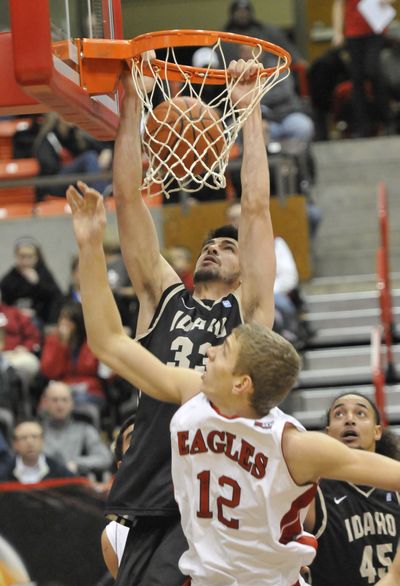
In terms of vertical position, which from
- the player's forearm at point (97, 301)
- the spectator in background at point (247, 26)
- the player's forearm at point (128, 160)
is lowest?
the player's forearm at point (97, 301)

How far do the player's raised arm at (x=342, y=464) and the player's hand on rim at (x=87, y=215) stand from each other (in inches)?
35.8

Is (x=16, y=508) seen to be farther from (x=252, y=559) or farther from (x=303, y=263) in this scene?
(x=303, y=263)

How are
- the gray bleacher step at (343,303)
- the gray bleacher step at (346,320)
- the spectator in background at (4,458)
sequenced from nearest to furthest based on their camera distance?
the spectator in background at (4,458) < the gray bleacher step at (346,320) < the gray bleacher step at (343,303)

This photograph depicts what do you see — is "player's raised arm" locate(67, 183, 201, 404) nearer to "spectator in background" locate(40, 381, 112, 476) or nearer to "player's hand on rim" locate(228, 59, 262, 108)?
"player's hand on rim" locate(228, 59, 262, 108)

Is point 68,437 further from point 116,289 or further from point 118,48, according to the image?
point 118,48

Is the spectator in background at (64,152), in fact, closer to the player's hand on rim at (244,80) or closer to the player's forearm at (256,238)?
the player's hand on rim at (244,80)

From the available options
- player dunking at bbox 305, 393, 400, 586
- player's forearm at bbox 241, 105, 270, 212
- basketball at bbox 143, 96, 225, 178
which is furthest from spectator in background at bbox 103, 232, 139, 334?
player's forearm at bbox 241, 105, 270, 212

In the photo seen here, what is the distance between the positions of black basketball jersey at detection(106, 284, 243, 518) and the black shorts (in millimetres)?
100

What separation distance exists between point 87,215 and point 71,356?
20.7 ft

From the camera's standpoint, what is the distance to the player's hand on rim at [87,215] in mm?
4160

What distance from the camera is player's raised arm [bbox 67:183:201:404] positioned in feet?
13.7

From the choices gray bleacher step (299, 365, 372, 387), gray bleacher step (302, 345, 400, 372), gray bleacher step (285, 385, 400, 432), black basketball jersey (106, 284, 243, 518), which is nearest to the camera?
black basketball jersey (106, 284, 243, 518)

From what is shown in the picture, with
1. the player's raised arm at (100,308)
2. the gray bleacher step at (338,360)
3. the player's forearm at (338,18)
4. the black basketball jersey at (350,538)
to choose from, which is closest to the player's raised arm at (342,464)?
the player's raised arm at (100,308)

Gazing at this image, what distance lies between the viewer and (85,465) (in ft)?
30.1
